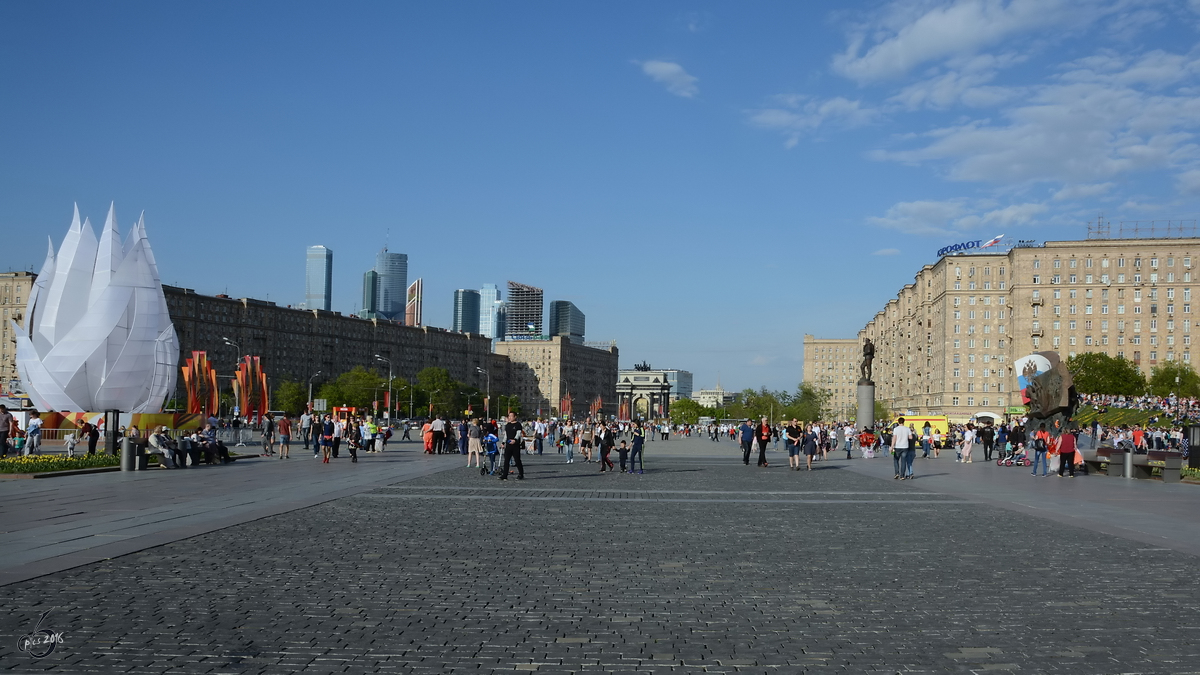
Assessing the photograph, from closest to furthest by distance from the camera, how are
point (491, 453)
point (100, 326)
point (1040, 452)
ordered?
point (491, 453) < point (1040, 452) < point (100, 326)

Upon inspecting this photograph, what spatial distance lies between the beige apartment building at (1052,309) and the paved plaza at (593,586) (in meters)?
109

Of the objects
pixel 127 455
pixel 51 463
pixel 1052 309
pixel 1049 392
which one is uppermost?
pixel 1052 309

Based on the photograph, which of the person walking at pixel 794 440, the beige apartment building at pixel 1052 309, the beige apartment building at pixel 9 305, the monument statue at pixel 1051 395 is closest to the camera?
the person walking at pixel 794 440

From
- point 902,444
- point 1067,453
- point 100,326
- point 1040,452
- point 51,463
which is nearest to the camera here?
point 51,463

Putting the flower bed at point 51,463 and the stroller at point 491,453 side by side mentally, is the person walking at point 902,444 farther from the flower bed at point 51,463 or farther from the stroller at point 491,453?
the flower bed at point 51,463

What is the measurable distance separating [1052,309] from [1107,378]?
19.4 meters

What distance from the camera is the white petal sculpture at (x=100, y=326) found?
32.8 meters

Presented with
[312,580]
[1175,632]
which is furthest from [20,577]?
[1175,632]

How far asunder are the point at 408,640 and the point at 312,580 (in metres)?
2.78

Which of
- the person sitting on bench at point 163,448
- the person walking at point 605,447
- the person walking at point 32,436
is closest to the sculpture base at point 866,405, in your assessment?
the person walking at point 605,447

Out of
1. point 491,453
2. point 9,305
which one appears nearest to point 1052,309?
point 491,453

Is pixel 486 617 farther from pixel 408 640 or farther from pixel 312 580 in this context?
pixel 312 580

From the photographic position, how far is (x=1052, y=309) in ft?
391

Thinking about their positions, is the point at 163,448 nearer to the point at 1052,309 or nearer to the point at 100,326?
the point at 100,326
